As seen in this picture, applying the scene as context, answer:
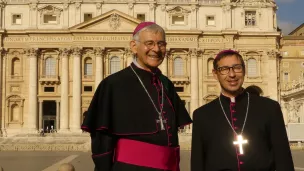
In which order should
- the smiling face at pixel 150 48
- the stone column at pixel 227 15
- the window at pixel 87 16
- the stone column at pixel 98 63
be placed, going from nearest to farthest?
1. the smiling face at pixel 150 48
2. the stone column at pixel 98 63
3. the window at pixel 87 16
4. the stone column at pixel 227 15

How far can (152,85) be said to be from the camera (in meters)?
5.16

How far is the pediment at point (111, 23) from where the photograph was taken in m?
50.3

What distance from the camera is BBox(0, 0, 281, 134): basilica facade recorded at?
166 feet

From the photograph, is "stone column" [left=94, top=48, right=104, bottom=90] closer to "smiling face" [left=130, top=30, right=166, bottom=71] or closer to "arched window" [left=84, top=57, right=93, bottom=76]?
"arched window" [left=84, top=57, right=93, bottom=76]

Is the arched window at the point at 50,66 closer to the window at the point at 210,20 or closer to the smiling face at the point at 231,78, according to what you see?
the window at the point at 210,20

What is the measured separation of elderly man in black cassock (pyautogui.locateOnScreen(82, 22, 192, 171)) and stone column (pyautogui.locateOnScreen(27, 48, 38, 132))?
4561 cm

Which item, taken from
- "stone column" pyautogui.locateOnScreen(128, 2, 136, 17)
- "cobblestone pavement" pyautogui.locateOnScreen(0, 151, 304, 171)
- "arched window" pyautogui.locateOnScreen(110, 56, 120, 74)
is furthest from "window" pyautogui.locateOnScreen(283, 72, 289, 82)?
"cobblestone pavement" pyautogui.locateOnScreen(0, 151, 304, 171)

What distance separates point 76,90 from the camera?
50.3 m

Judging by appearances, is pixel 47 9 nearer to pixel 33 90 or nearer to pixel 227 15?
pixel 33 90

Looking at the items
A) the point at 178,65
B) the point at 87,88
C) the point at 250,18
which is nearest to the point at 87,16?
the point at 87,88

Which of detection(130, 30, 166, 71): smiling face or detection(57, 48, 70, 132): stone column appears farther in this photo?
detection(57, 48, 70, 132): stone column

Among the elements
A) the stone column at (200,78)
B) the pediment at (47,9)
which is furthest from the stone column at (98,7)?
the stone column at (200,78)

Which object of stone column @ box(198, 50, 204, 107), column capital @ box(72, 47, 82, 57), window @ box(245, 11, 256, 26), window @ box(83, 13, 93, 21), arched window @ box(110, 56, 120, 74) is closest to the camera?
column capital @ box(72, 47, 82, 57)

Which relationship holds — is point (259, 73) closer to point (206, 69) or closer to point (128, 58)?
point (206, 69)
